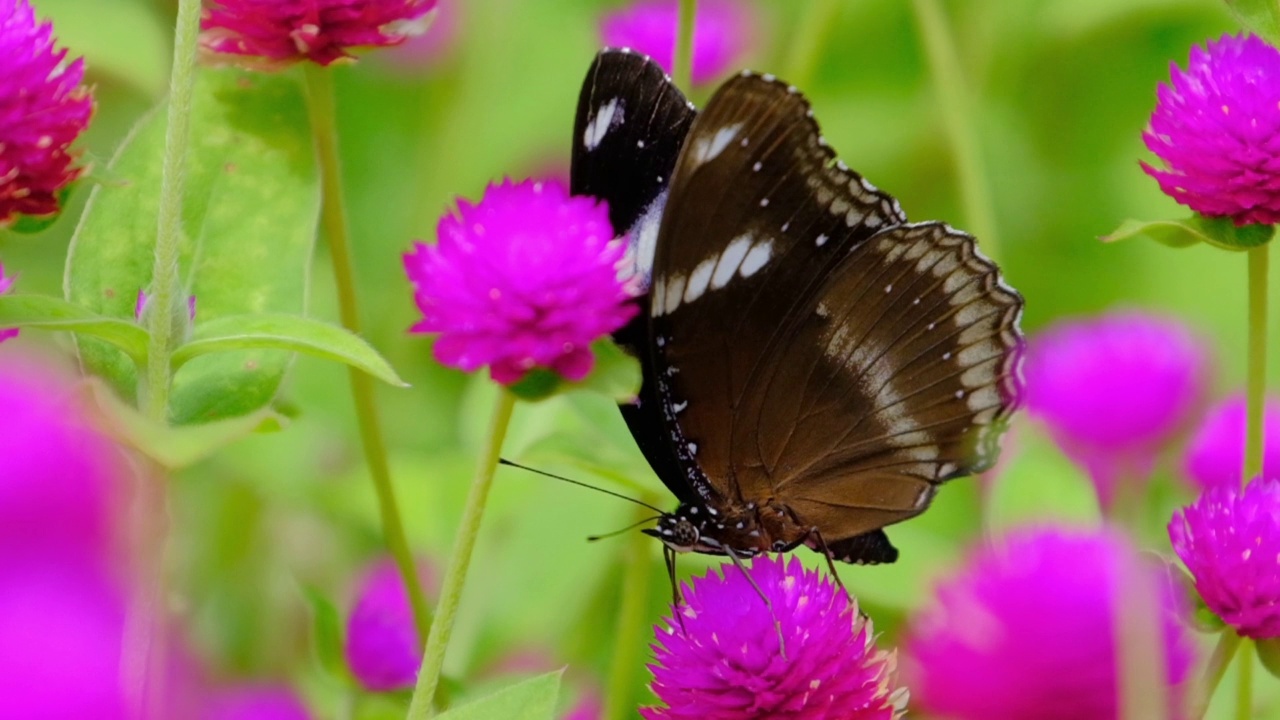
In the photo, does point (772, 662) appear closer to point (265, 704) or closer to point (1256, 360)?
point (1256, 360)

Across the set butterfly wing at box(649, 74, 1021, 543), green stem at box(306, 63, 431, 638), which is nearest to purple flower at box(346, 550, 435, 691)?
green stem at box(306, 63, 431, 638)

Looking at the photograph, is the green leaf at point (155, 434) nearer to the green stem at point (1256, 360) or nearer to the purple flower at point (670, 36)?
the green stem at point (1256, 360)

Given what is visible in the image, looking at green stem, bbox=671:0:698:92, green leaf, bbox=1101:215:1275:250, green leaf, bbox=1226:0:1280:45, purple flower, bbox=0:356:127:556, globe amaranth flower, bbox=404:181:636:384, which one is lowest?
purple flower, bbox=0:356:127:556

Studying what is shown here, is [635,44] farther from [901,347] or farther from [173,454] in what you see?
[173,454]

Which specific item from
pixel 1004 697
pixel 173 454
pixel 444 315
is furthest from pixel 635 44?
pixel 1004 697

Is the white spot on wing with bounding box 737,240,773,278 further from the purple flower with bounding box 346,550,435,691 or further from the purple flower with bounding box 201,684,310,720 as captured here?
the purple flower with bounding box 201,684,310,720
